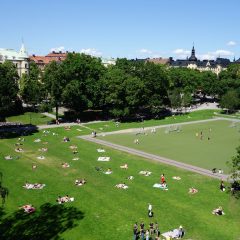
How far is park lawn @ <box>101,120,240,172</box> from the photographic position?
205ft

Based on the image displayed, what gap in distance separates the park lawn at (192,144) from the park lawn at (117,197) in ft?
22.7

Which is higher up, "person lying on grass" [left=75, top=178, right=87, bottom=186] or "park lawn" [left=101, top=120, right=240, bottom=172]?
"park lawn" [left=101, top=120, right=240, bottom=172]

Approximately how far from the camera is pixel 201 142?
250 ft

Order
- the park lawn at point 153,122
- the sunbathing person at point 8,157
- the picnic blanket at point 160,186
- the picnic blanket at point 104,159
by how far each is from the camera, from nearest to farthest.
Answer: the picnic blanket at point 160,186 < the sunbathing person at point 8,157 < the picnic blanket at point 104,159 < the park lawn at point 153,122

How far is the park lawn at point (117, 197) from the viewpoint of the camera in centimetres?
3634

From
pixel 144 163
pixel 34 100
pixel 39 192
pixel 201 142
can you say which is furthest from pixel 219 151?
pixel 34 100

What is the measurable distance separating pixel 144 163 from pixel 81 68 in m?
45.9

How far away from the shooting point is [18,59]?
13225cm

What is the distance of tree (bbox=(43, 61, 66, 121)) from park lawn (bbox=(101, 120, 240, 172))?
1989 centimetres

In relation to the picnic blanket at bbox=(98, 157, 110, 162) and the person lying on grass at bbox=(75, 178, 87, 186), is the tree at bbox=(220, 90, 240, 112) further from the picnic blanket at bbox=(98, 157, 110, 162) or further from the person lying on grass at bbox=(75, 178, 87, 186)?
the person lying on grass at bbox=(75, 178, 87, 186)

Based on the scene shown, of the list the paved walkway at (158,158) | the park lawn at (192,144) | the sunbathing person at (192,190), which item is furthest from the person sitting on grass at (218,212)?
the park lawn at (192,144)

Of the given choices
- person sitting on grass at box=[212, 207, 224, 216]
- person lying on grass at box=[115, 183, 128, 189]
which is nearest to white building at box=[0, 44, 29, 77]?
person lying on grass at box=[115, 183, 128, 189]

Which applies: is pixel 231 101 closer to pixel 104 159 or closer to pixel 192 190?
pixel 104 159

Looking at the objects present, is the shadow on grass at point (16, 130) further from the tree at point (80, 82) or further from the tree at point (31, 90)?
the tree at point (31, 90)
